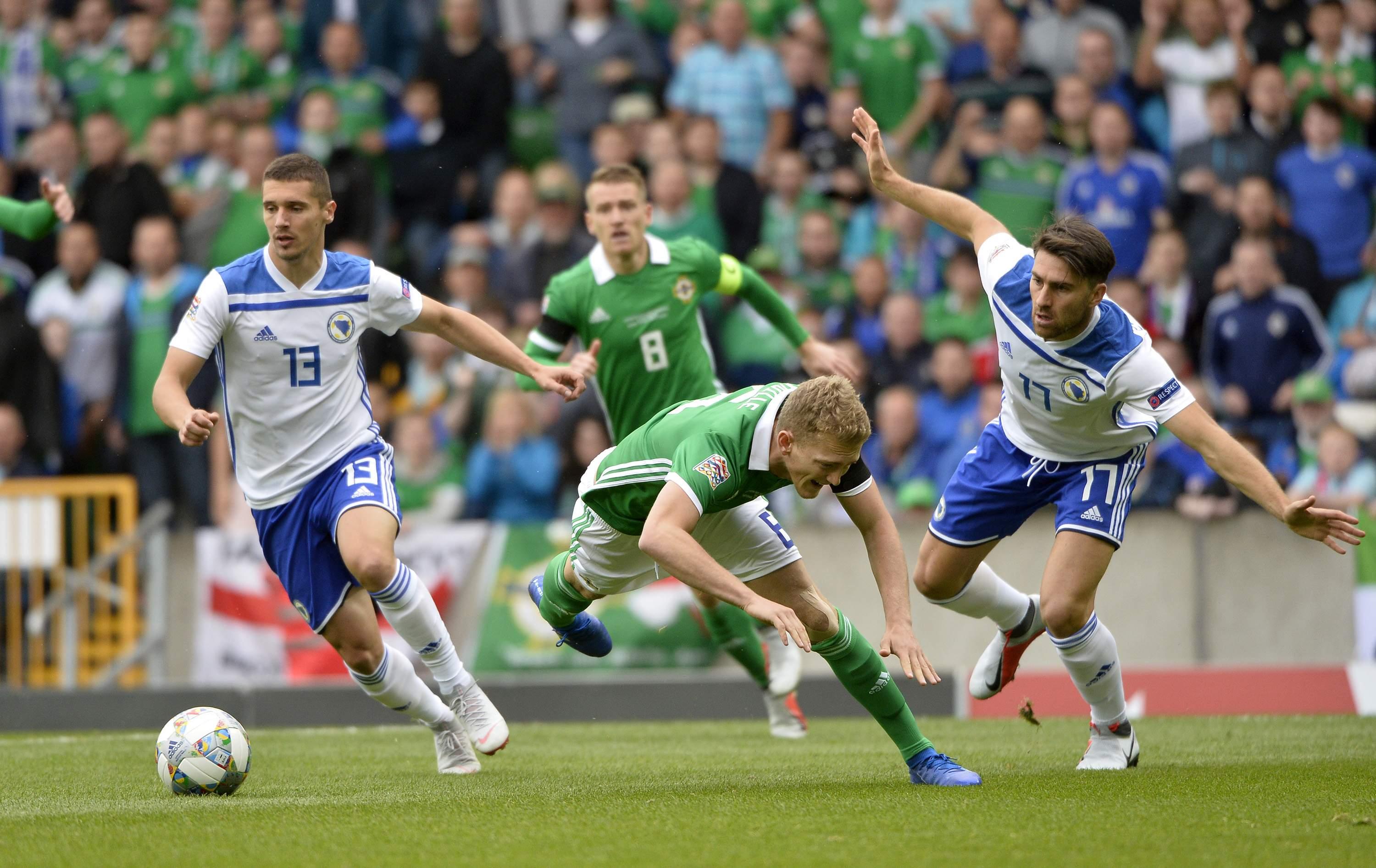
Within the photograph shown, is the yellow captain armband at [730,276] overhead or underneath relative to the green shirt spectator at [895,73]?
underneath

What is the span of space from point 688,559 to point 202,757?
1.99 meters

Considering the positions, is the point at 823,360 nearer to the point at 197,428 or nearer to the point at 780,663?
the point at 780,663

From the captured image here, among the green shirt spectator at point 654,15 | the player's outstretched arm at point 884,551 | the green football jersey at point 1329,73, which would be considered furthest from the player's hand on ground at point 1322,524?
the green shirt spectator at point 654,15

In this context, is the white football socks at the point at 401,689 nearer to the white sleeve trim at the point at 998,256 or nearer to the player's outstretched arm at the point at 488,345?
the player's outstretched arm at the point at 488,345

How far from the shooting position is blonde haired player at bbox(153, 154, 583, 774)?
6328mm

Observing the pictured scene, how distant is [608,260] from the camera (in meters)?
8.34

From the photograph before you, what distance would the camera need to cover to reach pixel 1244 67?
1239 cm

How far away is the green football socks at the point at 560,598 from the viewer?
682cm

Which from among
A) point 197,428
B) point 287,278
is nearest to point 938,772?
point 197,428

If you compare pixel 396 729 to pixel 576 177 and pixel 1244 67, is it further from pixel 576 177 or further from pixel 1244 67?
pixel 1244 67

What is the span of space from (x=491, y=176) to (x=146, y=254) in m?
2.91

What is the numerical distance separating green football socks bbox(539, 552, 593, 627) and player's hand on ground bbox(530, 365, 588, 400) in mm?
A: 728

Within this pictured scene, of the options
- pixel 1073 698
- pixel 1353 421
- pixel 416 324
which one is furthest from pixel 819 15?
pixel 416 324

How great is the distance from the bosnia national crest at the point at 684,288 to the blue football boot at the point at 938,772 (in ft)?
11.1
